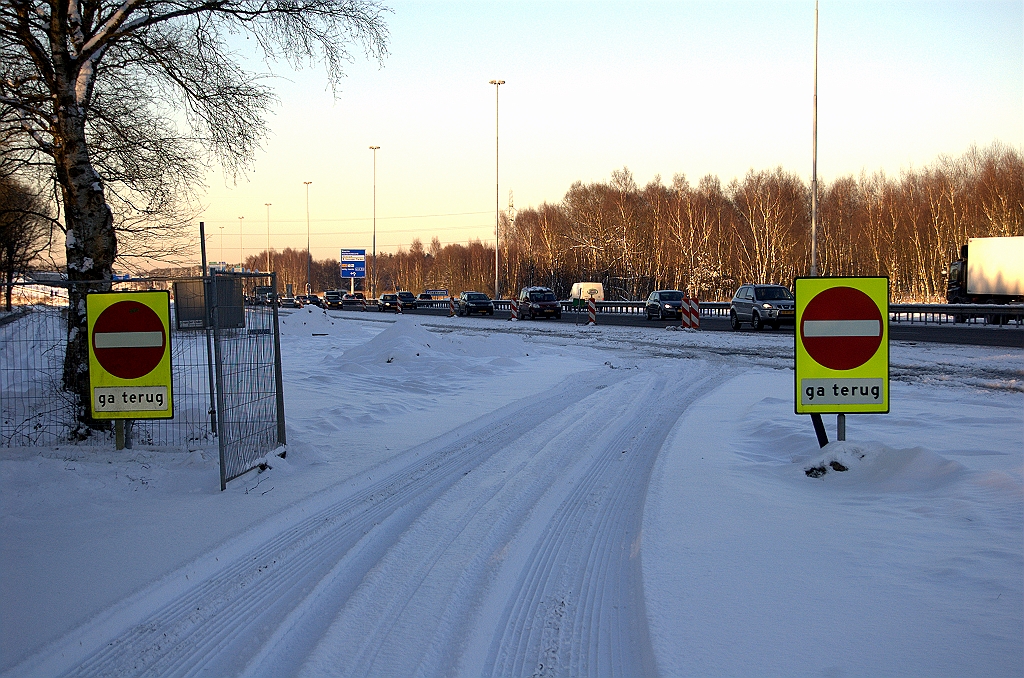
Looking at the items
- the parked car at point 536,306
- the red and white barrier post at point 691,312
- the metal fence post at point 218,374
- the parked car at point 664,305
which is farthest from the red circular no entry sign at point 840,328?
the parked car at point 536,306

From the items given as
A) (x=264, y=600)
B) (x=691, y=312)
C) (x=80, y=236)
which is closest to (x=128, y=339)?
(x=80, y=236)

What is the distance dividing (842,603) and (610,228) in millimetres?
84234

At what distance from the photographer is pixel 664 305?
133 ft

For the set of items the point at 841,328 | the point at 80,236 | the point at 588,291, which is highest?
the point at 80,236

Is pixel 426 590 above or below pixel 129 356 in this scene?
below

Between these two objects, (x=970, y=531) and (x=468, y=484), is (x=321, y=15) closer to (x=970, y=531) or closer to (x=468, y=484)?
(x=468, y=484)

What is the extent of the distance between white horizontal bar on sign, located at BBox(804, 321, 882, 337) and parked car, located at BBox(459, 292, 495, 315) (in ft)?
156

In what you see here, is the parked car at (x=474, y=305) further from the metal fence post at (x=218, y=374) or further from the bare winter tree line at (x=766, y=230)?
the metal fence post at (x=218, y=374)

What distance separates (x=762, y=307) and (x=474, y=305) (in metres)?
26.5

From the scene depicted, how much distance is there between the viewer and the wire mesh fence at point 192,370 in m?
7.45

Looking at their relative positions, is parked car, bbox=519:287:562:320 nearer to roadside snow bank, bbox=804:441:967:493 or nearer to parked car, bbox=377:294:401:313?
parked car, bbox=377:294:401:313

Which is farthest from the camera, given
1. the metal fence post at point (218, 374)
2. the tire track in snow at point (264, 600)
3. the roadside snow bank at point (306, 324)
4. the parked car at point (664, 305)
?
the parked car at point (664, 305)

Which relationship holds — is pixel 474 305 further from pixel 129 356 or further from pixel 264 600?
pixel 264 600

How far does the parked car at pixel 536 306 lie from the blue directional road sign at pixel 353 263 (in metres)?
29.0
